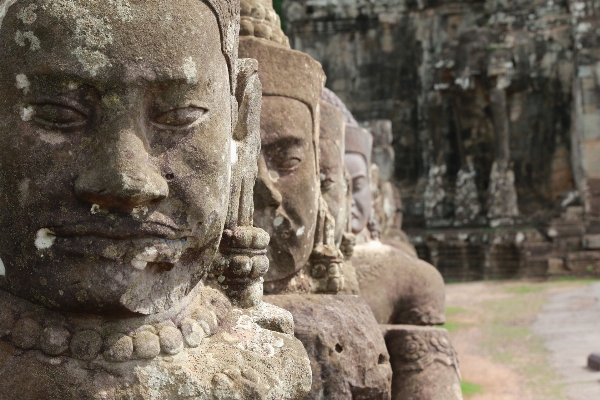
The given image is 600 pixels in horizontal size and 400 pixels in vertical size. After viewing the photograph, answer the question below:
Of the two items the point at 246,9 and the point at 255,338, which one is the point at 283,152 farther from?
the point at 255,338

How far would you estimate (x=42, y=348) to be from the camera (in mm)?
2006

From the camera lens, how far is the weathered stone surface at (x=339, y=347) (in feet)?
10.3

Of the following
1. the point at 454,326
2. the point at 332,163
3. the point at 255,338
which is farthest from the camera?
the point at 454,326

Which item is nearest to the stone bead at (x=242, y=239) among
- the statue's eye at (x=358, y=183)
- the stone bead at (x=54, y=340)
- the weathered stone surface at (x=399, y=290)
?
the stone bead at (x=54, y=340)

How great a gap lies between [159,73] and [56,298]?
666 millimetres

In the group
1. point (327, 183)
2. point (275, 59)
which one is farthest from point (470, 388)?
point (275, 59)

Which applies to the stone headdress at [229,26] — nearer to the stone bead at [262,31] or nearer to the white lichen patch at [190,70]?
the white lichen patch at [190,70]

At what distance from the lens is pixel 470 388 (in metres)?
5.65

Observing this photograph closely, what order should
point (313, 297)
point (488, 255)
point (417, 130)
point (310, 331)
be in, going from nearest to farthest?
point (310, 331) < point (313, 297) < point (488, 255) < point (417, 130)

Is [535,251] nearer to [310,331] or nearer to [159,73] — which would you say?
[310,331]

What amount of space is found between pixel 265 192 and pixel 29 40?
145 centimetres

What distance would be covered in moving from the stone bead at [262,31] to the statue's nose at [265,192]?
638 mm

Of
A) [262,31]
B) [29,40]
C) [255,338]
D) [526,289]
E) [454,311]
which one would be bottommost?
[526,289]

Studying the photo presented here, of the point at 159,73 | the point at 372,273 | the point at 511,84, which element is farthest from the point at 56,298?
the point at 511,84
